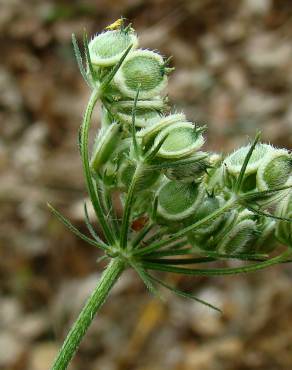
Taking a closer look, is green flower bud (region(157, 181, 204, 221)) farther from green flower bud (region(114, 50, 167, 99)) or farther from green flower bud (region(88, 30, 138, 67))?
green flower bud (region(88, 30, 138, 67))

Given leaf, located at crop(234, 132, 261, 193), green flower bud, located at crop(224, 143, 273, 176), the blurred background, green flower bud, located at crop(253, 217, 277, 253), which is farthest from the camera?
the blurred background

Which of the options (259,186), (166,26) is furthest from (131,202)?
(166,26)

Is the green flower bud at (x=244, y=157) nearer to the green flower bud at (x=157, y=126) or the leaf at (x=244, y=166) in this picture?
the leaf at (x=244, y=166)

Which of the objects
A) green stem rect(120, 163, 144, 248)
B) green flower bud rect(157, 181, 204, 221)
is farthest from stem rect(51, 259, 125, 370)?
green flower bud rect(157, 181, 204, 221)

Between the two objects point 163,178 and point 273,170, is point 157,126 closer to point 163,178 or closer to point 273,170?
point 163,178

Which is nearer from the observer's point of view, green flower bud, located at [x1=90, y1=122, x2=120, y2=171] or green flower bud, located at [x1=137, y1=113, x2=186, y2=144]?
green flower bud, located at [x1=137, y1=113, x2=186, y2=144]

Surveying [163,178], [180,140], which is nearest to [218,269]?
[163,178]

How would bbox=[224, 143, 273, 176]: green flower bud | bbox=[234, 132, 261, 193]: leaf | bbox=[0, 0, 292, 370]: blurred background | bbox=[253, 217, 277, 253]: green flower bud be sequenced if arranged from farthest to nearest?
bbox=[0, 0, 292, 370]: blurred background, bbox=[253, 217, 277, 253]: green flower bud, bbox=[224, 143, 273, 176]: green flower bud, bbox=[234, 132, 261, 193]: leaf

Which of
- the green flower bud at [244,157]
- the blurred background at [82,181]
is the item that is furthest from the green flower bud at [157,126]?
the blurred background at [82,181]
